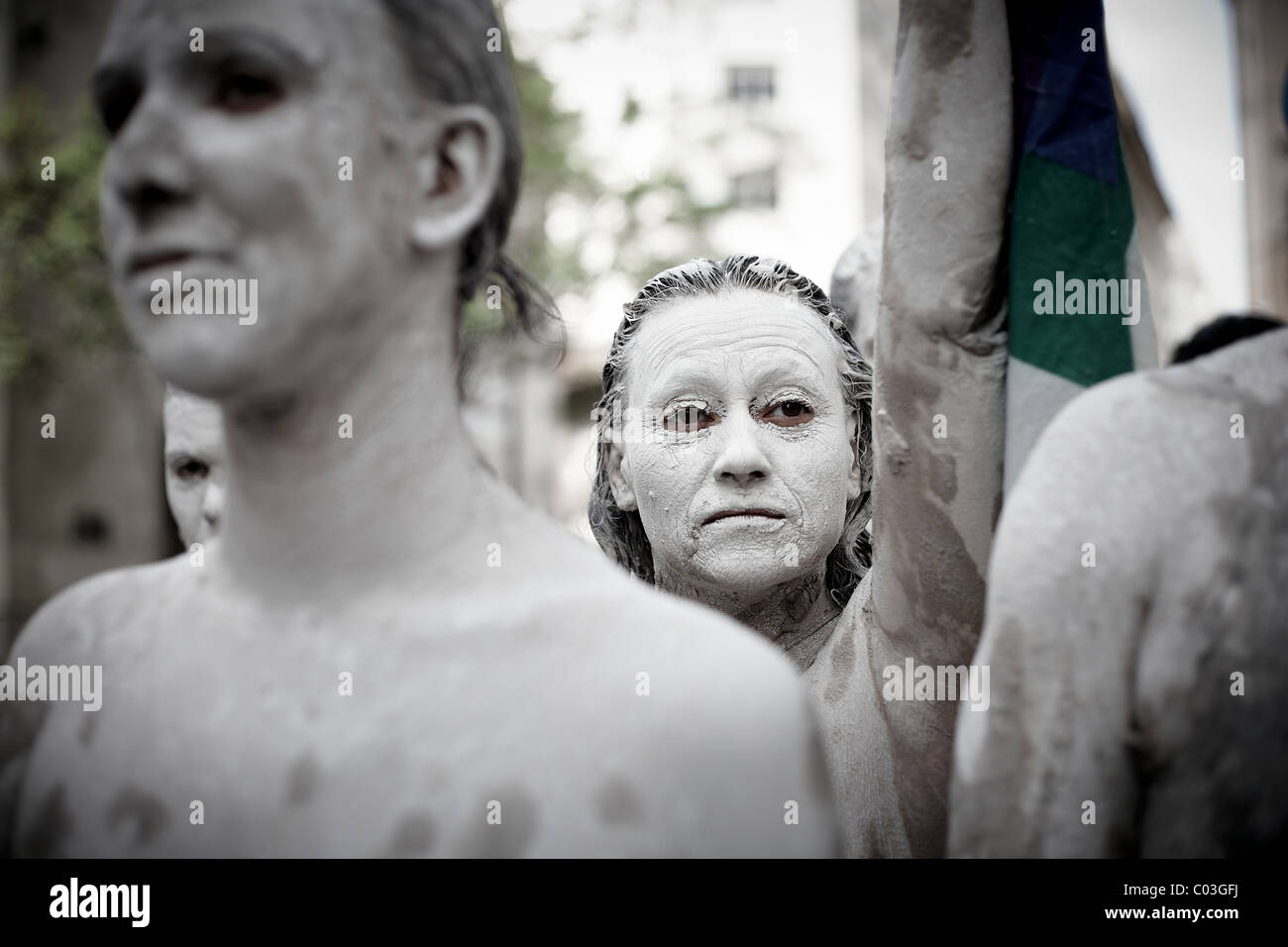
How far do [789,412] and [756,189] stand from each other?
55.7 ft

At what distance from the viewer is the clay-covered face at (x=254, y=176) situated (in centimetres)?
183

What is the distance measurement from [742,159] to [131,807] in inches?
596

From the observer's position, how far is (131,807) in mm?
1937

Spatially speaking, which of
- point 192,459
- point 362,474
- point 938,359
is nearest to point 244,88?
point 362,474

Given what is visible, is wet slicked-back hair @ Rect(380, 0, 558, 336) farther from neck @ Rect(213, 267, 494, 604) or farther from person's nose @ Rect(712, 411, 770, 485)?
person's nose @ Rect(712, 411, 770, 485)

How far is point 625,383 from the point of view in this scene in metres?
3.62

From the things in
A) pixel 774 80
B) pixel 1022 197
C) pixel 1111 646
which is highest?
pixel 774 80

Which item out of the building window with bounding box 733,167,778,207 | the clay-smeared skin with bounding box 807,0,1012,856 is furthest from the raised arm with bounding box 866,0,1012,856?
the building window with bounding box 733,167,778,207
